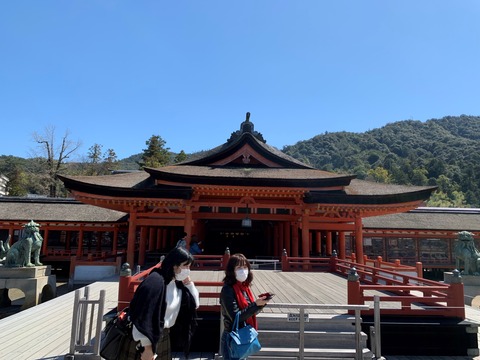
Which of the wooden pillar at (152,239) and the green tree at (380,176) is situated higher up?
the green tree at (380,176)

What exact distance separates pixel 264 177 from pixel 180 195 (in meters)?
4.24

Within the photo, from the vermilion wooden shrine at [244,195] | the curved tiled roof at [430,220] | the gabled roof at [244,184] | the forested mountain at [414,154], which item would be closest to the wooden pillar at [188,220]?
the vermilion wooden shrine at [244,195]

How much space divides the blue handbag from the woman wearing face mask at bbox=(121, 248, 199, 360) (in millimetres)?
500

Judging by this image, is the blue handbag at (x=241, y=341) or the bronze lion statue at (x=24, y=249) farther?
the bronze lion statue at (x=24, y=249)

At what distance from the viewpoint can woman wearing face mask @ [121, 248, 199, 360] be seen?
3227 millimetres

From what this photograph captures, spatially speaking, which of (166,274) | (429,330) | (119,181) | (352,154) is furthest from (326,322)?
(352,154)

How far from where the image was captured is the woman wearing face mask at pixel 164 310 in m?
3.23

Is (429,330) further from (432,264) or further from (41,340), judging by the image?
(432,264)

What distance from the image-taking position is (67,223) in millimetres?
24922

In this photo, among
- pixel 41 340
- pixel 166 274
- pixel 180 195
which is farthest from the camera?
pixel 180 195

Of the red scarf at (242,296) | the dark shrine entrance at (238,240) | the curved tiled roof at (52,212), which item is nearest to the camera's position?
the red scarf at (242,296)

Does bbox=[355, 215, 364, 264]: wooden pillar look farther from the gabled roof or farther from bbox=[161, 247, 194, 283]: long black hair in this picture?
bbox=[161, 247, 194, 283]: long black hair

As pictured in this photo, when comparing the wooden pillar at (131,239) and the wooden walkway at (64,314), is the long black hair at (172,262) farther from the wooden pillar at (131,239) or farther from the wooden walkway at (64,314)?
the wooden pillar at (131,239)

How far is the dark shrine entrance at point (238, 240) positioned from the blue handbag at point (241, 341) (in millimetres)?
21557
